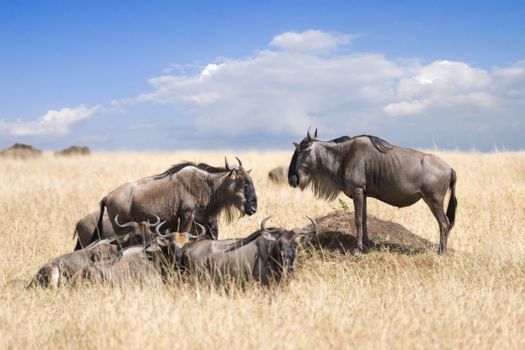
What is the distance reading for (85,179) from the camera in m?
21.6

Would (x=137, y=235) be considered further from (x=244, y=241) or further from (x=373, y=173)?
(x=373, y=173)

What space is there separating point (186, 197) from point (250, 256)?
7.79ft

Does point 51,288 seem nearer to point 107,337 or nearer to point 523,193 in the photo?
point 107,337

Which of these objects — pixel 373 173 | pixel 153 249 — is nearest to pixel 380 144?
pixel 373 173

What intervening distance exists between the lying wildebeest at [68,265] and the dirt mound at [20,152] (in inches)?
1135

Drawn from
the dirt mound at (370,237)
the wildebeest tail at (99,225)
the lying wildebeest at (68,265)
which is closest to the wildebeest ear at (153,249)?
the lying wildebeest at (68,265)

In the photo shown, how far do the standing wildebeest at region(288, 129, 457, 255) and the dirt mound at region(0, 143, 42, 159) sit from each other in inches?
1139

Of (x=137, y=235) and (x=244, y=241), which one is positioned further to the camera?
(x=137, y=235)

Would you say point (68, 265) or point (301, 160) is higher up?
point (301, 160)

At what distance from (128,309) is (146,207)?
10.4 ft

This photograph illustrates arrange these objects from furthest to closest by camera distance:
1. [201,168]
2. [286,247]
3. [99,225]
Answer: [99,225] < [201,168] < [286,247]

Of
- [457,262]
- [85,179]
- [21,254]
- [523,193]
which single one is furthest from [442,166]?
[85,179]

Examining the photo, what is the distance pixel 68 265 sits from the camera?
7715 mm

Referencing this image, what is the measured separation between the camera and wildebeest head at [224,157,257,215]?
8.66 m
